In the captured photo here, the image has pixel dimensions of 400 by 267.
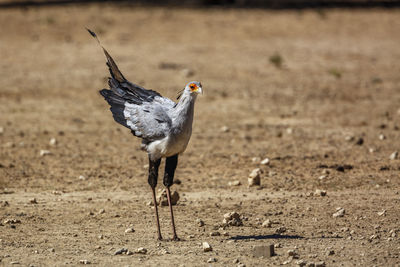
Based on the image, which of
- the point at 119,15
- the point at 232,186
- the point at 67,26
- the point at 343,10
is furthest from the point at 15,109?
the point at 343,10

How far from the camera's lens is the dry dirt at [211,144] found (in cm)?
658

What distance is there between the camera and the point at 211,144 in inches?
421

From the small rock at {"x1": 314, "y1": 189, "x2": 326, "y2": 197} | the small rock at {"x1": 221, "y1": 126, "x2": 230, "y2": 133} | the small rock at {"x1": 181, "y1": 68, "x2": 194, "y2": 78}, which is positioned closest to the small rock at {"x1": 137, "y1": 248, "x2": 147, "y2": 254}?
the small rock at {"x1": 314, "y1": 189, "x2": 326, "y2": 197}

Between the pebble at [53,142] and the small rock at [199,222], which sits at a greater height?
the small rock at [199,222]

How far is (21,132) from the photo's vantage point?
11.3m

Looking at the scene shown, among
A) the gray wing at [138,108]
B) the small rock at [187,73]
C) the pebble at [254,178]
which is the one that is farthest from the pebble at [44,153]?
the small rock at [187,73]

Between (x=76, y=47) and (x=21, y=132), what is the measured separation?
7.96m

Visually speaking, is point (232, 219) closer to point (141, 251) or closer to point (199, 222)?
point (199, 222)

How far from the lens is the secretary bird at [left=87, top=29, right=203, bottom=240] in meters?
6.40

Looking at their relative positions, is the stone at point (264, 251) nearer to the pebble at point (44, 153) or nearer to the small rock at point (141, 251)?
the small rock at point (141, 251)

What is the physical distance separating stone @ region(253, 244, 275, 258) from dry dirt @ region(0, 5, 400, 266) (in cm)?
6

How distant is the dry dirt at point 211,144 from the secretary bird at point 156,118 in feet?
2.20

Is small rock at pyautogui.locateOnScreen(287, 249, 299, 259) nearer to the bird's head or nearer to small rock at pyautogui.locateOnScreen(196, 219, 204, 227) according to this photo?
small rock at pyautogui.locateOnScreen(196, 219, 204, 227)

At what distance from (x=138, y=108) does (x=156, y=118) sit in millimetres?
329
